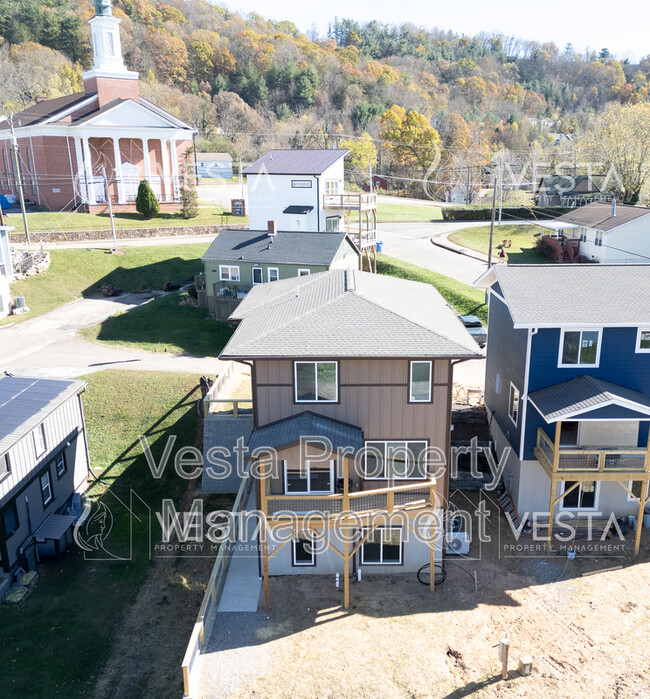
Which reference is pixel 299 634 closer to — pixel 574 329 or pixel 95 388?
pixel 574 329

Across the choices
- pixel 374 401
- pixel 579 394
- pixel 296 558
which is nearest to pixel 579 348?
pixel 579 394

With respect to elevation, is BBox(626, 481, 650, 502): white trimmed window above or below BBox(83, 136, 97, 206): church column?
below

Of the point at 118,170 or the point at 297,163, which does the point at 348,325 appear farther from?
the point at 118,170

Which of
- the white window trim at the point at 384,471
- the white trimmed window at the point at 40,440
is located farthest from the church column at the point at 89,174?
the white window trim at the point at 384,471

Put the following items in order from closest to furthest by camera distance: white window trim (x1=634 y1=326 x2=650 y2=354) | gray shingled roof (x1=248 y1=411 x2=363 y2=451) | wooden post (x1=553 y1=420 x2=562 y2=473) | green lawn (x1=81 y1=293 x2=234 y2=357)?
gray shingled roof (x1=248 y1=411 x2=363 y2=451) < wooden post (x1=553 y1=420 x2=562 y2=473) < white window trim (x1=634 y1=326 x2=650 y2=354) < green lawn (x1=81 y1=293 x2=234 y2=357)

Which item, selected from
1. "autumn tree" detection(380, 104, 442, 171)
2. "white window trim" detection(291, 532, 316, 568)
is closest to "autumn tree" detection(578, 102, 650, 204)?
"autumn tree" detection(380, 104, 442, 171)

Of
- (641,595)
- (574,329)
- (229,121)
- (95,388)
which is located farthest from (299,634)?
(229,121)

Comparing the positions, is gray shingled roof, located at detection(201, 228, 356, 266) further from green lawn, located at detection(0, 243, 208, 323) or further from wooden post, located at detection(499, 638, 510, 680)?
wooden post, located at detection(499, 638, 510, 680)
